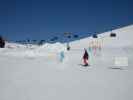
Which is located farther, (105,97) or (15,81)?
(15,81)

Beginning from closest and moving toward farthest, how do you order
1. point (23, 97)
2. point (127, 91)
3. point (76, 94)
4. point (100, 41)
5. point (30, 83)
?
point (23, 97)
point (76, 94)
point (127, 91)
point (30, 83)
point (100, 41)

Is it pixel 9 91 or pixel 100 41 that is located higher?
pixel 100 41

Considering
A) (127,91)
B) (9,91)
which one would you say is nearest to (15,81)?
(9,91)

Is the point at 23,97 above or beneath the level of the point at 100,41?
beneath

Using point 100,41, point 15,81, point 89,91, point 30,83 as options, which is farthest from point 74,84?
point 100,41

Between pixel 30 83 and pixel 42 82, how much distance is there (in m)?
0.61

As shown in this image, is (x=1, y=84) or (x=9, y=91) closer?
(x=9, y=91)

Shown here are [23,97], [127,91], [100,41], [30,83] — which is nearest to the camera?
[23,97]

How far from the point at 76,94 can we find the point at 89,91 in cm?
75

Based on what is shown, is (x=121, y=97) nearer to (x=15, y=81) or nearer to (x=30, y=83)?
(x=30, y=83)

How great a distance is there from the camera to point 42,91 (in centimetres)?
878

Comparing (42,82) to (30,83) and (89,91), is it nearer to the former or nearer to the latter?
(30,83)

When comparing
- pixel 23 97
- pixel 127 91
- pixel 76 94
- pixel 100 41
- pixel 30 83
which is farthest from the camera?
pixel 100 41

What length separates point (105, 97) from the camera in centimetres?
832
